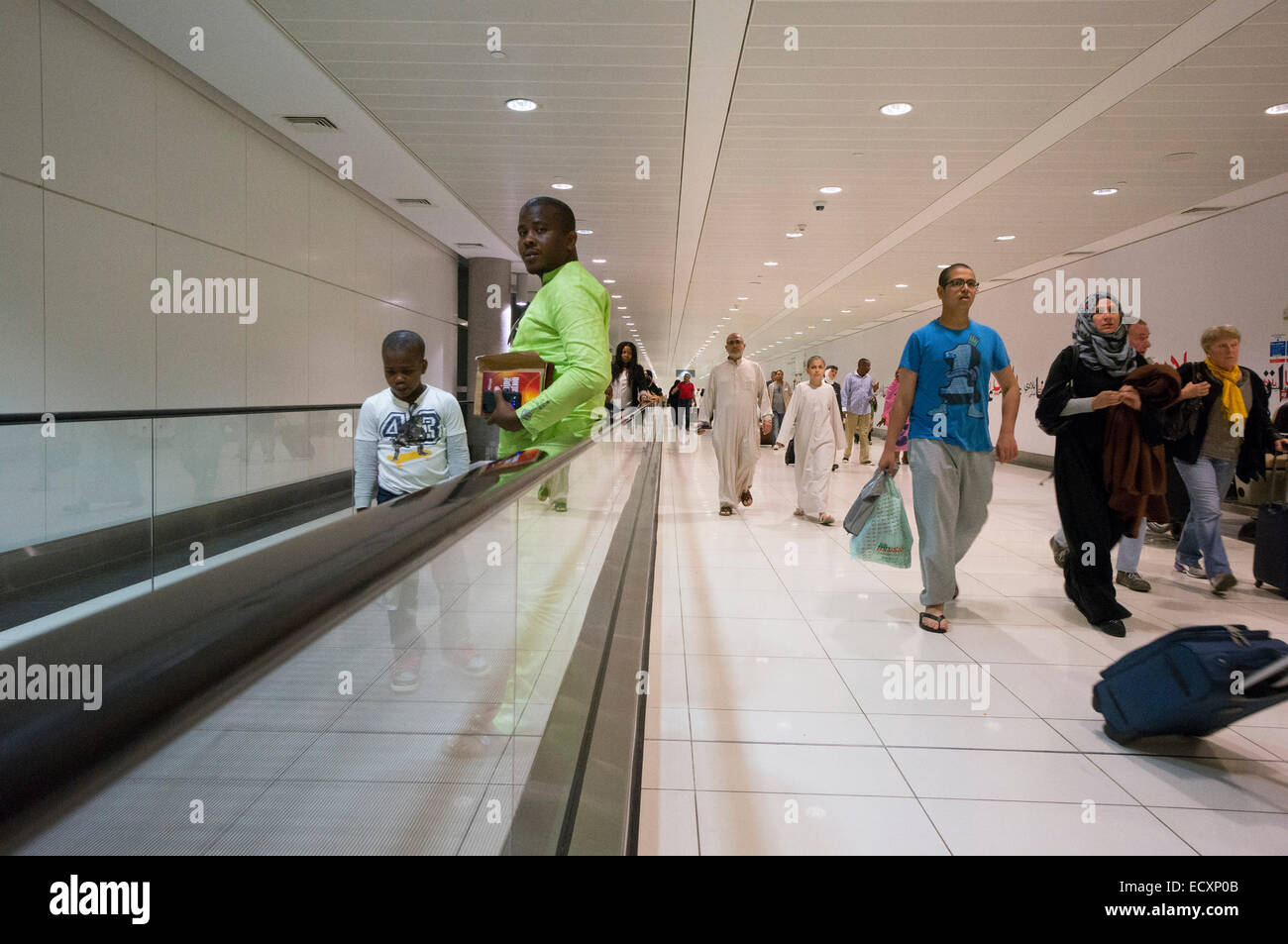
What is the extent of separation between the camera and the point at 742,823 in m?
2.48

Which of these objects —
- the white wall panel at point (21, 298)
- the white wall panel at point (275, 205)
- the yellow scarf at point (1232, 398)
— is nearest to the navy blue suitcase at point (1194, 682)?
the yellow scarf at point (1232, 398)

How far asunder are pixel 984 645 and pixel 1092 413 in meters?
1.61

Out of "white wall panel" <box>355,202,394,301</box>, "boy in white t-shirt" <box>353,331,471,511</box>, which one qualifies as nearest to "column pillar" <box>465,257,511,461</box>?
"white wall panel" <box>355,202,394,301</box>

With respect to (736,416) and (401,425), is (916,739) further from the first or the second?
(736,416)

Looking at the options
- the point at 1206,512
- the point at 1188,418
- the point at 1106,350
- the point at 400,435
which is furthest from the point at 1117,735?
the point at 1188,418

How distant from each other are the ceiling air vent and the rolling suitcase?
943 centimetres

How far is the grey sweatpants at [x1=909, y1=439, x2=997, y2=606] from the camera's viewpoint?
459 cm

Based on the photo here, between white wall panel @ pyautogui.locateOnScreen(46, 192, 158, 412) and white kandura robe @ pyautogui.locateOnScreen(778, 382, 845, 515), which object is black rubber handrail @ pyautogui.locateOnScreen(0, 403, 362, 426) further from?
white kandura robe @ pyautogui.locateOnScreen(778, 382, 845, 515)

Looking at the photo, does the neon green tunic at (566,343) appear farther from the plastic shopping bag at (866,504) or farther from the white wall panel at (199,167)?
the white wall panel at (199,167)

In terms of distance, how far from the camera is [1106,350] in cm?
481

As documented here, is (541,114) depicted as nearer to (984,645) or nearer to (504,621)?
(984,645)

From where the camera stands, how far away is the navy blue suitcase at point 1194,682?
9.12 feet

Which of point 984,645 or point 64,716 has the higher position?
point 64,716
